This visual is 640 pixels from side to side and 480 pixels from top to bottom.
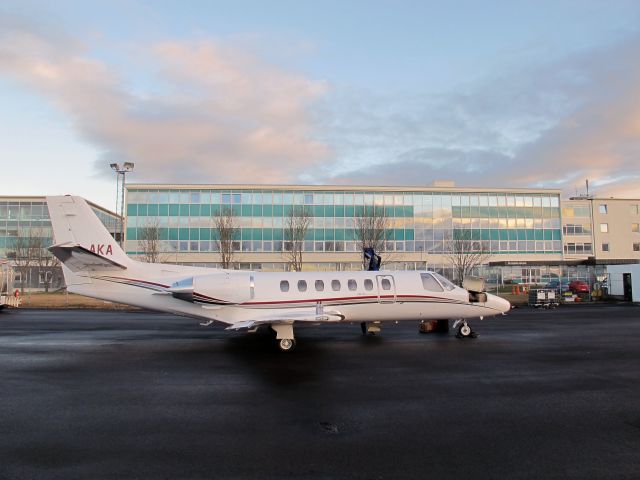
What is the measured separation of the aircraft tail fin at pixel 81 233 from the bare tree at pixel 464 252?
132 feet

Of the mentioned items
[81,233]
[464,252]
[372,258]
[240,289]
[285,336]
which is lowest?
[285,336]

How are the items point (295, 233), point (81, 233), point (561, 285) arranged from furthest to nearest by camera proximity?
1. point (295, 233)
2. point (561, 285)
3. point (81, 233)

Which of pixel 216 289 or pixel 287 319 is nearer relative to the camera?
pixel 287 319

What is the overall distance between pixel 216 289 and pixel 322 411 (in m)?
7.95

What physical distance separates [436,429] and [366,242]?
42454mm

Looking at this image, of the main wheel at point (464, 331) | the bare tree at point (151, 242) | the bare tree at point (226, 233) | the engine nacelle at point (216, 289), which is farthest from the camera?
the bare tree at point (151, 242)

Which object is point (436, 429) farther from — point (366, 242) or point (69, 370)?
point (366, 242)

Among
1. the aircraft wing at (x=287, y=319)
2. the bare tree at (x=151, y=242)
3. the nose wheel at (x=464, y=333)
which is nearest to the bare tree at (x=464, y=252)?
the nose wheel at (x=464, y=333)

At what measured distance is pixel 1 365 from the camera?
1177cm

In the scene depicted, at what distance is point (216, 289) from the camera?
48.3 ft

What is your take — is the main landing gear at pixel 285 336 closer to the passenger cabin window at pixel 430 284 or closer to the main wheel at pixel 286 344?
the main wheel at pixel 286 344

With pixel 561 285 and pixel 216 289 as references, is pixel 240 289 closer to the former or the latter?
pixel 216 289

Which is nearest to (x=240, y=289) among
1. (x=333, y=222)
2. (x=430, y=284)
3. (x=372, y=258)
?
(x=430, y=284)

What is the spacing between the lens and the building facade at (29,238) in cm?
5928
